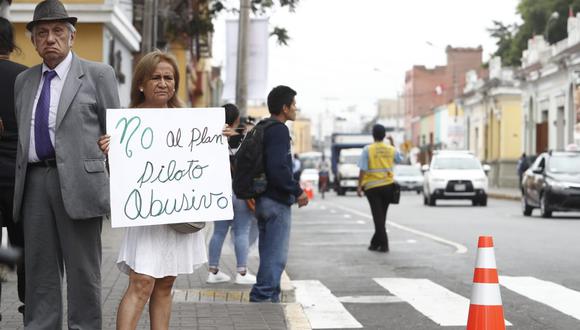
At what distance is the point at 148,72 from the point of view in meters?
6.89

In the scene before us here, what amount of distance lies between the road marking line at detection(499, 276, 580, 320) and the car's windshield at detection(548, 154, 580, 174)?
635 inches

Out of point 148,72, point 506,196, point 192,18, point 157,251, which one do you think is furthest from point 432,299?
point 506,196

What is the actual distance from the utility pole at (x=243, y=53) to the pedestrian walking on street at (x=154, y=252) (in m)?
17.2

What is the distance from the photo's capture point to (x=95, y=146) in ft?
21.9

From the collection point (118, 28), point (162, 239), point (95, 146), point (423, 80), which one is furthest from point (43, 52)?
Answer: point (423, 80)

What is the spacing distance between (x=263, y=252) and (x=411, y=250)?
7.51m

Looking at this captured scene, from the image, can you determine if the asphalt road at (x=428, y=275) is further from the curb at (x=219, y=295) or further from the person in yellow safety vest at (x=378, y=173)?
the person in yellow safety vest at (x=378, y=173)

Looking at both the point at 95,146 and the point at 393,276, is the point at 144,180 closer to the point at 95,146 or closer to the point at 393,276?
the point at 95,146

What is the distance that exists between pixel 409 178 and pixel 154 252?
177 feet

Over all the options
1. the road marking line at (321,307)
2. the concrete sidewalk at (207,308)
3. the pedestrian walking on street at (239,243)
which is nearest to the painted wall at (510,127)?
the road marking line at (321,307)

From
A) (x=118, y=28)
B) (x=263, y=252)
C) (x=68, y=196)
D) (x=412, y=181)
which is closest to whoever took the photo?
(x=68, y=196)

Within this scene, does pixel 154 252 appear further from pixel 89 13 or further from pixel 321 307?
pixel 89 13

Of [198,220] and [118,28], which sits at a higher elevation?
[118,28]

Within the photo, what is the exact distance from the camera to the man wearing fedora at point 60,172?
656 cm
